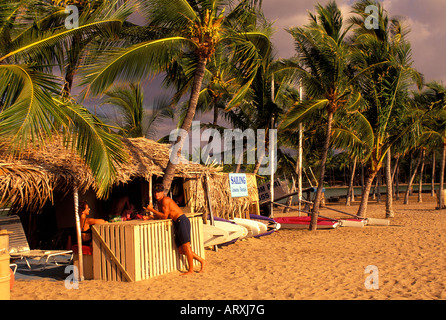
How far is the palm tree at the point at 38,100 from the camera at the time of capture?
6.39 m

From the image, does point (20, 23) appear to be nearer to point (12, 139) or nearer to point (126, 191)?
point (12, 139)

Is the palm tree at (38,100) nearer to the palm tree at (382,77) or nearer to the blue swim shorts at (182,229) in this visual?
the blue swim shorts at (182,229)

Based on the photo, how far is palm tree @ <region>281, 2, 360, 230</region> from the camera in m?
14.4

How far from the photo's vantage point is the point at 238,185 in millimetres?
13195

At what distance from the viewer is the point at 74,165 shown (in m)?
8.23

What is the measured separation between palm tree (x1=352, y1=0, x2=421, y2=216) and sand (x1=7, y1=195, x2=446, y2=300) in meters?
6.25

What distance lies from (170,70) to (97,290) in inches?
305

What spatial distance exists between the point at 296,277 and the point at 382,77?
11367mm

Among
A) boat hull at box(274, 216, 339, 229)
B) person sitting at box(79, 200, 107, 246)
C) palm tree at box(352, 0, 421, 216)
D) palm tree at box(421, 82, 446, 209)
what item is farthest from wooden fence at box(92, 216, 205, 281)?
palm tree at box(421, 82, 446, 209)

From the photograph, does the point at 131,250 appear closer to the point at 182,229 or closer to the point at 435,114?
the point at 182,229

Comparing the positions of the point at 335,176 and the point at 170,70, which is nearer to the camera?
the point at 170,70

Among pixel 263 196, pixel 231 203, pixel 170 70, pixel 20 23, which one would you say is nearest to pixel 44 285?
pixel 20 23

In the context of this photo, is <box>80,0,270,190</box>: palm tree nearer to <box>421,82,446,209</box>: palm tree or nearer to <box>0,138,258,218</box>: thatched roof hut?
<box>0,138,258,218</box>: thatched roof hut
